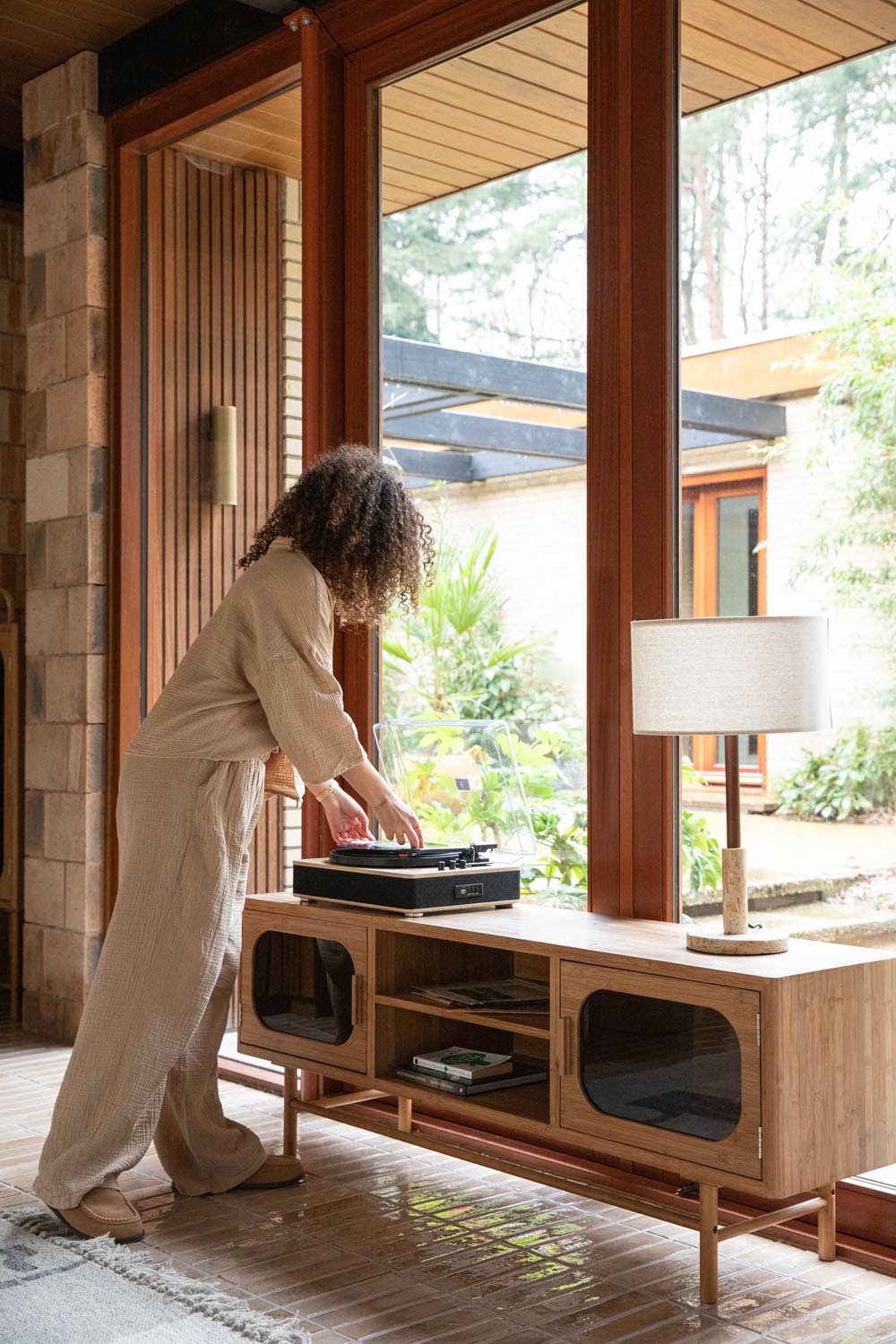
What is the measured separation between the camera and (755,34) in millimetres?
2973

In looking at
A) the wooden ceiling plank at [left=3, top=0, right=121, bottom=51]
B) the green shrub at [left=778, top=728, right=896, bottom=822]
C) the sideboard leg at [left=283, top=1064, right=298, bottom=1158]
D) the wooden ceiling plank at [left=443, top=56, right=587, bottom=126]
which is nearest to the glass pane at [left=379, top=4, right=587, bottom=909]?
the wooden ceiling plank at [left=443, top=56, right=587, bottom=126]

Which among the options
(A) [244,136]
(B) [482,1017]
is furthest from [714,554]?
(A) [244,136]

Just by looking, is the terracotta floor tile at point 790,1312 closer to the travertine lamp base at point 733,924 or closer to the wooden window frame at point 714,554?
the travertine lamp base at point 733,924

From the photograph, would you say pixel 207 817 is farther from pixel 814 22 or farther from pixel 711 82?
pixel 814 22

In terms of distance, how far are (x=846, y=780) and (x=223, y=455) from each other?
2483 mm

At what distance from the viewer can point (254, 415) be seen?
4500mm

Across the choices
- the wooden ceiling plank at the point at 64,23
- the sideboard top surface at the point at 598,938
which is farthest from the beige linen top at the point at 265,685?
the wooden ceiling plank at the point at 64,23

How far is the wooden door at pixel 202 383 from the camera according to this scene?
445 cm

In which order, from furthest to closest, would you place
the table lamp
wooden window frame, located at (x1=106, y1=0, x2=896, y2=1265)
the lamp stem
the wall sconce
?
the wall sconce
wooden window frame, located at (x1=106, y1=0, x2=896, y2=1265)
the lamp stem
the table lamp

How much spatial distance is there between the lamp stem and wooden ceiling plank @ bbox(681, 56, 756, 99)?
53.9 inches

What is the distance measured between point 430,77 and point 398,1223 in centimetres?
278

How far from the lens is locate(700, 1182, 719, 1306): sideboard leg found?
2482mm

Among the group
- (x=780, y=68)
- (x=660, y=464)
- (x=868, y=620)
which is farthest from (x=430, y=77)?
(x=868, y=620)

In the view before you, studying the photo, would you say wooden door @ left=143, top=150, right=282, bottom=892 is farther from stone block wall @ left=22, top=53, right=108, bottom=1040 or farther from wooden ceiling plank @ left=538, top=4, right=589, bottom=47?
wooden ceiling plank @ left=538, top=4, right=589, bottom=47
